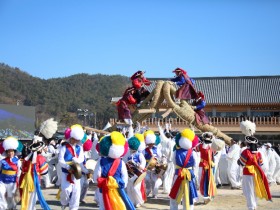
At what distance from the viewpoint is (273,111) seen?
1280 inches

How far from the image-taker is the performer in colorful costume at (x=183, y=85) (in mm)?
16531

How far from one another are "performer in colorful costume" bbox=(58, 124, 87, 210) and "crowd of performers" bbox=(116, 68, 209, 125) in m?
7.56

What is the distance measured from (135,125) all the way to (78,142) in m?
8.36

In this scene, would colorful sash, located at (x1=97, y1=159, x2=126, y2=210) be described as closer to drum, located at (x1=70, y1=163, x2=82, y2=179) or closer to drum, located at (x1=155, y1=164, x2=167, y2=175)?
drum, located at (x1=70, y1=163, x2=82, y2=179)

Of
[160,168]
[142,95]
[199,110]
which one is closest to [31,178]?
[160,168]

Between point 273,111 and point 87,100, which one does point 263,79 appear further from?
point 87,100

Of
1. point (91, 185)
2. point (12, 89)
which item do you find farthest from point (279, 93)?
point (12, 89)

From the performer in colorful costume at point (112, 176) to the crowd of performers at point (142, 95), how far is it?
890 centimetres

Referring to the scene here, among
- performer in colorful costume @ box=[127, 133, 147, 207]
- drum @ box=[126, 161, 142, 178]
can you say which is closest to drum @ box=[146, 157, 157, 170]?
performer in colorful costume @ box=[127, 133, 147, 207]

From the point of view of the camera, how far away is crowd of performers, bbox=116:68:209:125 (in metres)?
16.3

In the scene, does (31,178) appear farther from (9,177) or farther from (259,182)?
(259,182)

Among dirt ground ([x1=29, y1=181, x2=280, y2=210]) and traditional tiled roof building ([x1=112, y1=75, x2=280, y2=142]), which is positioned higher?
traditional tiled roof building ([x1=112, y1=75, x2=280, y2=142])

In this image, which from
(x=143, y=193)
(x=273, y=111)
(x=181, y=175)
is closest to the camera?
(x=181, y=175)

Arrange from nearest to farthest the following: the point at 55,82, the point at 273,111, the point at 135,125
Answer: the point at 135,125
the point at 273,111
the point at 55,82
